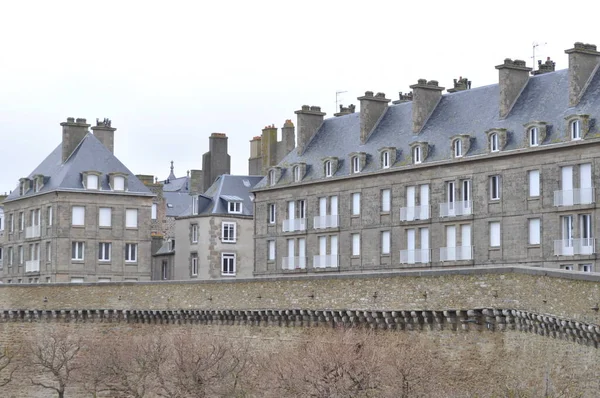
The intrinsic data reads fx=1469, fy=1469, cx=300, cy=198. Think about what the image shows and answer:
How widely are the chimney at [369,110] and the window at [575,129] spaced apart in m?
14.2

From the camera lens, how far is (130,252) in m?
73.7

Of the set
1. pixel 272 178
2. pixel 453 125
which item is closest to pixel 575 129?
pixel 453 125

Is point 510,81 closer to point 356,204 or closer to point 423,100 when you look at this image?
point 423,100

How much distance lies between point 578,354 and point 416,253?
93.6 ft

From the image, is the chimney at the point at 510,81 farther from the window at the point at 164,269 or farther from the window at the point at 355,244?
the window at the point at 164,269

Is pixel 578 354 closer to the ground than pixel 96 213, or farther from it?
closer to the ground

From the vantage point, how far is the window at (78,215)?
72062mm

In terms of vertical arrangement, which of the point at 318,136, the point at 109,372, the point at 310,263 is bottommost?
the point at 109,372

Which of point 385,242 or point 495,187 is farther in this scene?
point 385,242

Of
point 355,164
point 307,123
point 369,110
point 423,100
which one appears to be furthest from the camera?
point 307,123

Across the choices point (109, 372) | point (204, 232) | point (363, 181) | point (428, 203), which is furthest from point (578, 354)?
point (204, 232)

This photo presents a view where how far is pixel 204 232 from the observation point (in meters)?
77.6

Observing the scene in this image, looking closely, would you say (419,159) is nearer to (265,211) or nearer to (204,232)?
(265,211)

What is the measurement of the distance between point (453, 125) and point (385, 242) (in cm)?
600
